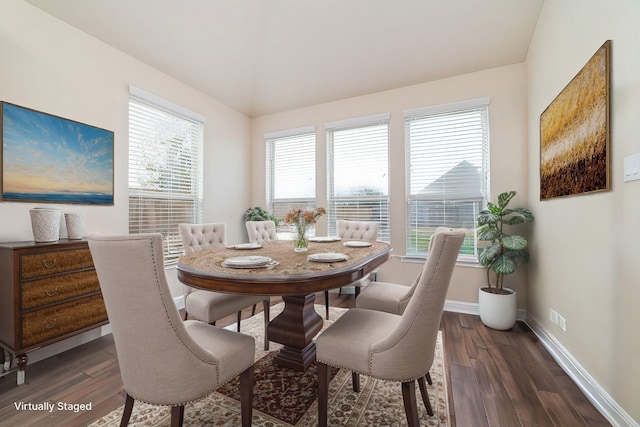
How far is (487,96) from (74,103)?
4.40 metres

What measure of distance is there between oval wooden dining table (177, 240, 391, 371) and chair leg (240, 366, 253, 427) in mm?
428

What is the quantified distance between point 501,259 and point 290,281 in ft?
8.32

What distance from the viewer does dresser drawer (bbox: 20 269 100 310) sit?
1948 millimetres

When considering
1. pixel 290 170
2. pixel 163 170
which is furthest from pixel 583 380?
pixel 163 170

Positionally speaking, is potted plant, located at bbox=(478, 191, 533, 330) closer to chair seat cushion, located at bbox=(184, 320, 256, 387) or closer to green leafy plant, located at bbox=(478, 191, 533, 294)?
green leafy plant, located at bbox=(478, 191, 533, 294)

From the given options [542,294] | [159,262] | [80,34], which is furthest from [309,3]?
[542,294]

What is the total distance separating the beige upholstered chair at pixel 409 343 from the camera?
1.20 m

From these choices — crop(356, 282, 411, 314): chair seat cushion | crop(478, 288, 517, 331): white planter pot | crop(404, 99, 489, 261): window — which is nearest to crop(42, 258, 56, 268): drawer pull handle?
crop(356, 282, 411, 314): chair seat cushion

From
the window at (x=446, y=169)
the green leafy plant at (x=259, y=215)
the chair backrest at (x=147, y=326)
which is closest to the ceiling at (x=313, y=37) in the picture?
the window at (x=446, y=169)

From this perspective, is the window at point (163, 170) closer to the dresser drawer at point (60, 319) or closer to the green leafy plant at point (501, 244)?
the dresser drawer at point (60, 319)

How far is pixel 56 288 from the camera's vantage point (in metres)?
2.10

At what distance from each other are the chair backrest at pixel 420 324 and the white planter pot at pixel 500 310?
2007mm

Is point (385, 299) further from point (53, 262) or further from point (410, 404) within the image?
point (53, 262)

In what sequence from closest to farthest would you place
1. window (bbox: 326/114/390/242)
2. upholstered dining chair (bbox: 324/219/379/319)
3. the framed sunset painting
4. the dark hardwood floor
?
the dark hardwood floor
the framed sunset painting
upholstered dining chair (bbox: 324/219/379/319)
window (bbox: 326/114/390/242)
